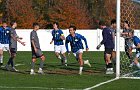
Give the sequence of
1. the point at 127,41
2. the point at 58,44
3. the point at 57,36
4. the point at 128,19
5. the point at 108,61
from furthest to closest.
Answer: the point at 58,44 → the point at 57,36 → the point at 127,41 → the point at 128,19 → the point at 108,61

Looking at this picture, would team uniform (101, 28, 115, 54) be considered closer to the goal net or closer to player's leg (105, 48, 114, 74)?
player's leg (105, 48, 114, 74)

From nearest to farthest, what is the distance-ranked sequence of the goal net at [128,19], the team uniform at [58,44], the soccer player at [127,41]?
the goal net at [128,19] → the soccer player at [127,41] → the team uniform at [58,44]

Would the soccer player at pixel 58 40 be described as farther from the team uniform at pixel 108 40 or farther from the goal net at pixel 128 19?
the team uniform at pixel 108 40

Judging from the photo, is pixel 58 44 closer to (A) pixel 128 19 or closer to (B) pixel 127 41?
(B) pixel 127 41

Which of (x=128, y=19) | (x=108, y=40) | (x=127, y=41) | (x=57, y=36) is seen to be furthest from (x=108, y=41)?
(x=57, y=36)

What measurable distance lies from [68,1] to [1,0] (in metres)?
8.10

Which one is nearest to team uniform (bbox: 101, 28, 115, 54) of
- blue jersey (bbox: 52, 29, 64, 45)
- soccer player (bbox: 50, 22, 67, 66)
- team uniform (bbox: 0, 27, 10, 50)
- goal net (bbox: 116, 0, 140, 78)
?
goal net (bbox: 116, 0, 140, 78)

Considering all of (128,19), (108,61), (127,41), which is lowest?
(108,61)

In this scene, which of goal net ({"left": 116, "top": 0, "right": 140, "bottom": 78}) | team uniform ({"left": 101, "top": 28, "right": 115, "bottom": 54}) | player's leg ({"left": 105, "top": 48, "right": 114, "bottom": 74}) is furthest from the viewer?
team uniform ({"left": 101, "top": 28, "right": 115, "bottom": 54})

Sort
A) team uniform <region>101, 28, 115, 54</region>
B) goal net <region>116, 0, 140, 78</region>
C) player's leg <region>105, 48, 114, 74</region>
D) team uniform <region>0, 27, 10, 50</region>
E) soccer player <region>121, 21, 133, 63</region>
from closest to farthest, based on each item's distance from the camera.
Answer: goal net <region>116, 0, 140, 78</region>, player's leg <region>105, 48, 114, 74</region>, team uniform <region>101, 28, 115, 54</region>, soccer player <region>121, 21, 133, 63</region>, team uniform <region>0, 27, 10, 50</region>

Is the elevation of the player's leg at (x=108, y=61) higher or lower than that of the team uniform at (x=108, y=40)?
lower

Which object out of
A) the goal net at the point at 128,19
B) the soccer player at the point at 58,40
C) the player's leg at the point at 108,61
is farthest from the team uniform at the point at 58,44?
the player's leg at the point at 108,61

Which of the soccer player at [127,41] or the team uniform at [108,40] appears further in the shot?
the soccer player at [127,41]

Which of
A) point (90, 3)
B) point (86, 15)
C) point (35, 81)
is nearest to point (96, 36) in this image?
point (86, 15)
